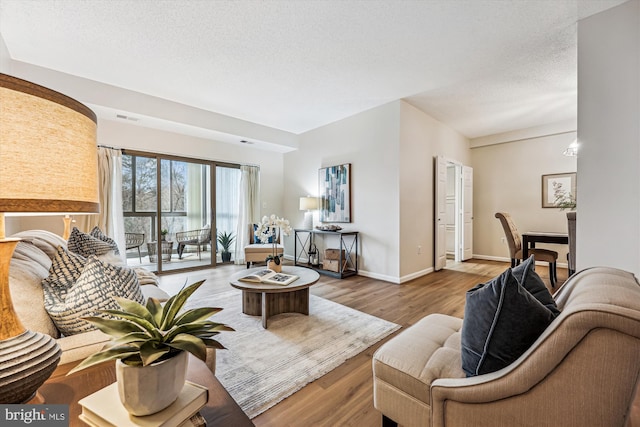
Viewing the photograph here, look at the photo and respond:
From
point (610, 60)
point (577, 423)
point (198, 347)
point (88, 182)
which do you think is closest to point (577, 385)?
point (577, 423)

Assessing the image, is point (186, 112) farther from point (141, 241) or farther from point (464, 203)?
point (464, 203)

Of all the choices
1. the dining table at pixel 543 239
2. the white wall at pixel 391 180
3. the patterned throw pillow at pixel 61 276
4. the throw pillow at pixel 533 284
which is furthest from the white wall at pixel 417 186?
the patterned throw pillow at pixel 61 276

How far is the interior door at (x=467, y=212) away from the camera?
5746 millimetres

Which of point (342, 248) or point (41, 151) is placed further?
point (342, 248)

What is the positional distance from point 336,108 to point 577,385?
421cm

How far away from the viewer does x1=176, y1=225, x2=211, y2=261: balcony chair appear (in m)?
4.95

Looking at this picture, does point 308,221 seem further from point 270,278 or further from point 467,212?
point 467,212

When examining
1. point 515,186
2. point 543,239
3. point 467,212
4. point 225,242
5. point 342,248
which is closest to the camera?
point 543,239

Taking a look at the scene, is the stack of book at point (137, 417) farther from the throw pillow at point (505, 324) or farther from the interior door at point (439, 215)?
the interior door at point (439, 215)

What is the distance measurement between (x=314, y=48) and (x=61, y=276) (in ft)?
8.92

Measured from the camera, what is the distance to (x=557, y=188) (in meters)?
5.06

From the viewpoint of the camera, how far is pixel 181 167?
4871 mm

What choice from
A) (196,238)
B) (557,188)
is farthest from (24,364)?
(557,188)

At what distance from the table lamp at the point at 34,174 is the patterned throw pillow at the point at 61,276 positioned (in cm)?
54
